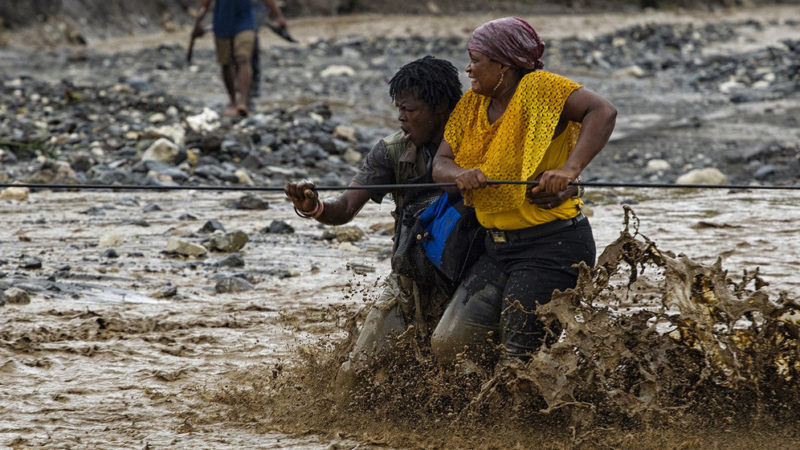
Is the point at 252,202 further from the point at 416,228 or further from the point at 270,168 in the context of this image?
the point at 416,228

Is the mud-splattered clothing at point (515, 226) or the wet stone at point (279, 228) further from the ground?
the mud-splattered clothing at point (515, 226)

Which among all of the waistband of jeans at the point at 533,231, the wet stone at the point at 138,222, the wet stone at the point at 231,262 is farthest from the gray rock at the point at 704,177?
the waistband of jeans at the point at 533,231

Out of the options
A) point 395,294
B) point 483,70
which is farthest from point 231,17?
point 483,70

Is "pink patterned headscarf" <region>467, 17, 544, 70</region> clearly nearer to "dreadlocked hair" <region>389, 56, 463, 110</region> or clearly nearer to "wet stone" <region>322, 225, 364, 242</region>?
"dreadlocked hair" <region>389, 56, 463, 110</region>

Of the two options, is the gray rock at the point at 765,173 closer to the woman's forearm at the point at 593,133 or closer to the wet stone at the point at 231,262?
the wet stone at the point at 231,262

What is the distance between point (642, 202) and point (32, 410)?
17.2 ft

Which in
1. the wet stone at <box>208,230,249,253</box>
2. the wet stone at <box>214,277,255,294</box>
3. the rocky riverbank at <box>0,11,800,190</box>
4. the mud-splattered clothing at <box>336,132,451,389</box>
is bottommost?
the rocky riverbank at <box>0,11,800,190</box>

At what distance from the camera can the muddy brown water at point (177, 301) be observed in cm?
352

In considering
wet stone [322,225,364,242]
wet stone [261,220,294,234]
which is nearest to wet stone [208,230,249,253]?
wet stone [261,220,294,234]

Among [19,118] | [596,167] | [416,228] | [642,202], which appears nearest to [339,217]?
[416,228]

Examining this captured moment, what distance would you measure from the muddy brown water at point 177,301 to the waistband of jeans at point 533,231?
0.84 meters

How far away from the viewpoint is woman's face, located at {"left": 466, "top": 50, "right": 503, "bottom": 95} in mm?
3154

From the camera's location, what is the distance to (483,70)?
124 inches

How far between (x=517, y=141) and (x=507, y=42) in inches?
12.4
